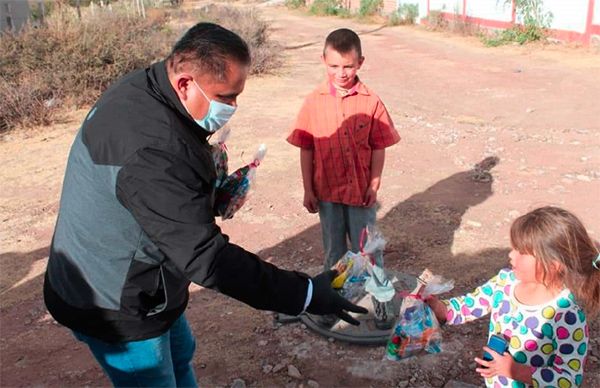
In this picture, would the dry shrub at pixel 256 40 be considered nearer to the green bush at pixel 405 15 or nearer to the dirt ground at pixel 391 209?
the dirt ground at pixel 391 209

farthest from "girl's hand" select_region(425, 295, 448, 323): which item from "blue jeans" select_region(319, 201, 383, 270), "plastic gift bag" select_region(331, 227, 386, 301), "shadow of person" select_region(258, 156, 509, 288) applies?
"shadow of person" select_region(258, 156, 509, 288)

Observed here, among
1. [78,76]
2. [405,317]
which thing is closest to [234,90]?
[405,317]

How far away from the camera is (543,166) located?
232 inches

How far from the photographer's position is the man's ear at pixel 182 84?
1701 millimetres

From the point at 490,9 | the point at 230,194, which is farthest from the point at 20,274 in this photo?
the point at 490,9

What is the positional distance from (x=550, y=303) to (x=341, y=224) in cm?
146

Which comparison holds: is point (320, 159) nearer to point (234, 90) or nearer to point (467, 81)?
point (234, 90)

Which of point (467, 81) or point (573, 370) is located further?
point (467, 81)

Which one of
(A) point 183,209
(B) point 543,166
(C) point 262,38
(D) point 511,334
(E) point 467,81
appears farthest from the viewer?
(C) point 262,38

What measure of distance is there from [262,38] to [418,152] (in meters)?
10.4

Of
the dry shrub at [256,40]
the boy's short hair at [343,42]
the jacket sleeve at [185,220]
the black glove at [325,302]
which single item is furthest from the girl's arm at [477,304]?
the dry shrub at [256,40]

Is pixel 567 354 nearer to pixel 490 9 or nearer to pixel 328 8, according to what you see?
pixel 490 9

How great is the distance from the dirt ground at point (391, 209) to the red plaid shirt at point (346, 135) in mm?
918

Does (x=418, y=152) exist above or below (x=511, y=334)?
below
